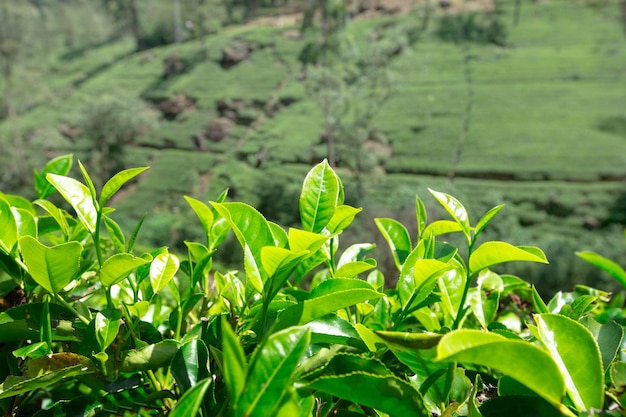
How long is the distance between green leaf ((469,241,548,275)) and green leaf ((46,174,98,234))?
0.80ft

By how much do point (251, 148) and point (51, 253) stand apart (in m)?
15.7

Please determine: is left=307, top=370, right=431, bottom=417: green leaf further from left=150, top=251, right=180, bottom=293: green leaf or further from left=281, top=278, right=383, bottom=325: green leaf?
Answer: left=150, top=251, right=180, bottom=293: green leaf

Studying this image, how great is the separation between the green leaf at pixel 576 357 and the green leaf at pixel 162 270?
0.23 m

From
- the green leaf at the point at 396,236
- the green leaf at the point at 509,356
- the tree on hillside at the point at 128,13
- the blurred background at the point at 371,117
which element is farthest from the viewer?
the tree on hillside at the point at 128,13

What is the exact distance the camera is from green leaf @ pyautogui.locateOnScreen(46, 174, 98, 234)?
1.04 ft

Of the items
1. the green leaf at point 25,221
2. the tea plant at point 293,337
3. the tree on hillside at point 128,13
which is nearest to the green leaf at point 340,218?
the tea plant at point 293,337

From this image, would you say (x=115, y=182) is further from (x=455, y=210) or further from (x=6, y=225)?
(x=455, y=210)

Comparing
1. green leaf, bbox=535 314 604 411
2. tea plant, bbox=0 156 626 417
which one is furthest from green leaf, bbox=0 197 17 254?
green leaf, bbox=535 314 604 411

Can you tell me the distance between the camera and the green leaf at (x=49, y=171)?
460 mm

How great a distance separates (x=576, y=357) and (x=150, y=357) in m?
0.23

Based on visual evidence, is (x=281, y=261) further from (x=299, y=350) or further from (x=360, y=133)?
(x=360, y=133)

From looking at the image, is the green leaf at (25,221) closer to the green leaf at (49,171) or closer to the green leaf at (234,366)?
the green leaf at (49,171)

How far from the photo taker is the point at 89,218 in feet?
1.09

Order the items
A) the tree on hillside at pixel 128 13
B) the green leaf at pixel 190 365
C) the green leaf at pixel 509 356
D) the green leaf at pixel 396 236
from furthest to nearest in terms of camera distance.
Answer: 1. the tree on hillside at pixel 128 13
2. the green leaf at pixel 396 236
3. the green leaf at pixel 190 365
4. the green leaf at pixel 509 356
